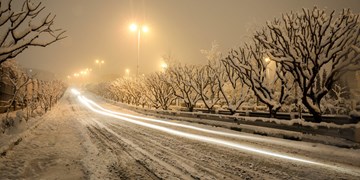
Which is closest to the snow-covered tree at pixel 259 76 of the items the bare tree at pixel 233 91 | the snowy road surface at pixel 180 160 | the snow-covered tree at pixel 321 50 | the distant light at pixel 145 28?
the bare tree at pixel 233 91

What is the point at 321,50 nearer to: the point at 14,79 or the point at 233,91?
the point at 233,91

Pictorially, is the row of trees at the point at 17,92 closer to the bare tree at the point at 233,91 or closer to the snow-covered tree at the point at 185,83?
the snow-covered tree at the point at 185,83

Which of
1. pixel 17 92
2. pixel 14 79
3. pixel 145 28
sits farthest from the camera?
pixel 145 28

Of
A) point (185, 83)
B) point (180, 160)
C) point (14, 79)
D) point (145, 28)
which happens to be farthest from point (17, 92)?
point (145, 28)

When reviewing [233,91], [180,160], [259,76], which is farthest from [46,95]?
[180,160]

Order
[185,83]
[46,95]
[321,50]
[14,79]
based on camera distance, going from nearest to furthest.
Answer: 1. [321,50]
2. [14,79]
3. [185,83]
4. [46,95]

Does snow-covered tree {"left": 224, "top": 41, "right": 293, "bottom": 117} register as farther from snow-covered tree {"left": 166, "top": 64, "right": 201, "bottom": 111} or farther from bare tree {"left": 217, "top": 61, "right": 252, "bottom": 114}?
snow-covered tree {"left": 166, "top": 64, "right": 201, "bottom": 111}

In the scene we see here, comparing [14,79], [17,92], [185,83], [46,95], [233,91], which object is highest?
[185,83]

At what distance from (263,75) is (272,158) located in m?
9.59

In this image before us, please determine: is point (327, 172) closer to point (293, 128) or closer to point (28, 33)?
point (293, 128)

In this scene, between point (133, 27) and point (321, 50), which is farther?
point (133, 27)

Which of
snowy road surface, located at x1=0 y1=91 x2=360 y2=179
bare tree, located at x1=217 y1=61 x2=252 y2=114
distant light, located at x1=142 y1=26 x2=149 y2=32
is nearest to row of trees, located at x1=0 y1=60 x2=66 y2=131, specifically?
snowy road surface, located at x1=0 y1=91 x2=360 y2=179

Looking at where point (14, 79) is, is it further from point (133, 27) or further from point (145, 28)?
point (145, 28)

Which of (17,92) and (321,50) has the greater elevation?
(321,50)
